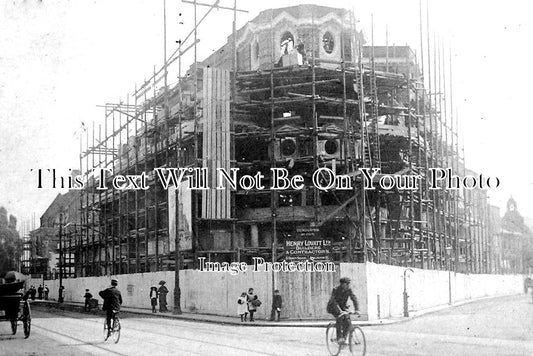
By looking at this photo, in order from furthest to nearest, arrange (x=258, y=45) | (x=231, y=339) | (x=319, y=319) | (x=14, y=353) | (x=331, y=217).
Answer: (x=258, y=45), (x=331, y=217), (x=319, y=319), (x=231, y=339), (x=14, y=353)

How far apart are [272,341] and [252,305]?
8.70 meters

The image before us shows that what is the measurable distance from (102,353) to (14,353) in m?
1.83

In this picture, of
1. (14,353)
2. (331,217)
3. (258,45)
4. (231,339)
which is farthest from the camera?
(258,45)

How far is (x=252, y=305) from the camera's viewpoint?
25.9 metres

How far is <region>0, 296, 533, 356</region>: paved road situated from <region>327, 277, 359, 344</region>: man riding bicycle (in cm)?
93

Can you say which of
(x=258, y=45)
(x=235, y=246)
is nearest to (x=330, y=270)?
(x=235, y=246)

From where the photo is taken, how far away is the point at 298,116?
37469mm

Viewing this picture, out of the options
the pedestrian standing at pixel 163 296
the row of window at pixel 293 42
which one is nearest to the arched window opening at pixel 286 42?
the row of window at pixel 293 42

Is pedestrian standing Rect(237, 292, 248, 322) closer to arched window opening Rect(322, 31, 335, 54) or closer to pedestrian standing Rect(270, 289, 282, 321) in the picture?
pedestrian standing Rect(270, 289, 282, 321)

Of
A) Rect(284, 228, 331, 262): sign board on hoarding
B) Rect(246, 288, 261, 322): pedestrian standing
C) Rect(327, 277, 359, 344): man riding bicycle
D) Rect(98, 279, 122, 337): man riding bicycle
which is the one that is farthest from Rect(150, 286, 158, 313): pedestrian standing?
Rect(327, 277, 359, 344): man riding bicycle

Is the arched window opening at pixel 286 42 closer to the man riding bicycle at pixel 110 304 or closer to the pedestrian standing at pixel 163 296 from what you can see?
the pedestrian standing at pixel 163 296

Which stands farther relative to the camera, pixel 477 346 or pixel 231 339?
pixel 231 339

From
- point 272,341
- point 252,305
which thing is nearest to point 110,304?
point 272,341

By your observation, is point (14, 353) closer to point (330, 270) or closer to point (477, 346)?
point (477, 346)
